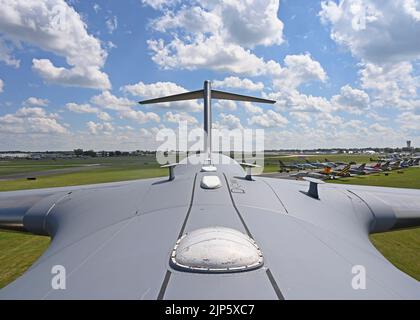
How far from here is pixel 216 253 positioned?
2.70m

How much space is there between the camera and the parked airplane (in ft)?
7.88

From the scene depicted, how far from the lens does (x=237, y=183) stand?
581 cm

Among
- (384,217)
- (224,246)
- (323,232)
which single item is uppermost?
(224,246)

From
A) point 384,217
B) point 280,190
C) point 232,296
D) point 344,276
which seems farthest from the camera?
point 384,217

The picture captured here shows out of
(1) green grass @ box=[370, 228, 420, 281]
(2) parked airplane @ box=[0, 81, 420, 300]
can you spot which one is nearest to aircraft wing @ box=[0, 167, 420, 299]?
(2) parked airplane @ box=[0, 81, 420, 300]

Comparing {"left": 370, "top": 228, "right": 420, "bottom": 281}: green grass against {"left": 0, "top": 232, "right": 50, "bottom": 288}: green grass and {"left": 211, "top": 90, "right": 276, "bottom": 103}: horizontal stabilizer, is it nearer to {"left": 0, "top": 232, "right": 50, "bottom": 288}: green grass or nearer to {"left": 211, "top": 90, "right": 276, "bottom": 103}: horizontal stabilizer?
{"left": 211, "top": 90, "right": 276, "bottom": 103}: horizontal stabilizer

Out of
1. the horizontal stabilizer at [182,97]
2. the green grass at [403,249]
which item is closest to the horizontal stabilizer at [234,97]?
the horizontal stabilizer at [182,97]

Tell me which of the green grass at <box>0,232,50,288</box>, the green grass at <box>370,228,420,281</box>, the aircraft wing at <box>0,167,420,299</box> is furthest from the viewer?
the green grass at <box>370,228,420,281</box>

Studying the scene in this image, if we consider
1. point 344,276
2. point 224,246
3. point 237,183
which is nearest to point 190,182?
point 237,183

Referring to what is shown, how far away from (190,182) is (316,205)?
2.61 m

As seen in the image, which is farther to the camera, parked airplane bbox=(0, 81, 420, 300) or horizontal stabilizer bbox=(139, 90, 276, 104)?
horizontal stabilizer bbox=(139, 90, 276, 104)

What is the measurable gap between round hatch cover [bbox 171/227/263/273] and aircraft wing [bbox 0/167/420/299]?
0.08m
